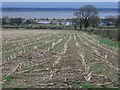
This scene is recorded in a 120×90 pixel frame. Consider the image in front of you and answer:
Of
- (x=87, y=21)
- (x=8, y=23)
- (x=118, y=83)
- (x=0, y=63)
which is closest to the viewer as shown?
(x=118, y=83)

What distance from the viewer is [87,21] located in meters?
78.1

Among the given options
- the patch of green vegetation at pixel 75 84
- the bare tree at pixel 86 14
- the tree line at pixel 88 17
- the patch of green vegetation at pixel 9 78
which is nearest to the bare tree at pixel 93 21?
the tree line at pixel 88 17

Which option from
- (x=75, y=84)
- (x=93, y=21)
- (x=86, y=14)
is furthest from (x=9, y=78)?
(x=86, y=14)

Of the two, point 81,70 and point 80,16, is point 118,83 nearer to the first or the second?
point 81,70

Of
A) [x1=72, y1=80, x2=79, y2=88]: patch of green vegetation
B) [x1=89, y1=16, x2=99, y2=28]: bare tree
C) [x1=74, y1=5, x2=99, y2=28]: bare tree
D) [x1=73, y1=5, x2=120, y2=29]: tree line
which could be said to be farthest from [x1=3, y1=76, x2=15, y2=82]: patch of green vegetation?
[x1=74, y1=5, x2=99, y2=28]: bare tree

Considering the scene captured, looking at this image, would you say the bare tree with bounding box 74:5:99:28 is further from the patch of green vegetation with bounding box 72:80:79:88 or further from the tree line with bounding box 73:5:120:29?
the patch of green vegetation with bounding box 72:80:79:88

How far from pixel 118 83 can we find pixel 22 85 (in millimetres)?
2553

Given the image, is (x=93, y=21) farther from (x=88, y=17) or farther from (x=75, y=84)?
(x=75, y=84)

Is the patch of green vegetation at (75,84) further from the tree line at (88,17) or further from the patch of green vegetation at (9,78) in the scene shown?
the tree line at (88,17)

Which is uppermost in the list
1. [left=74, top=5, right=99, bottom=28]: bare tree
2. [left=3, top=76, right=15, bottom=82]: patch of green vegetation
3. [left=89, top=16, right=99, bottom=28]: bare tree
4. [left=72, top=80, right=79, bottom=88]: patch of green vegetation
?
[left=74, top=5, right=99, bottom=28]: bare tree

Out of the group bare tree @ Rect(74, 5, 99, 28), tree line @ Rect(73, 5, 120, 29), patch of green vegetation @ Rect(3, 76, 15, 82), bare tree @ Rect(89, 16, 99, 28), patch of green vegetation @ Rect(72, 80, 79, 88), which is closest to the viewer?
patch of green vegetation @ Rect(72, 80, 79, 88)

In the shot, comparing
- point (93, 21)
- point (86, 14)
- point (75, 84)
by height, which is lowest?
point (75, 84)

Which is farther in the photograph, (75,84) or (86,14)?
(86,14)

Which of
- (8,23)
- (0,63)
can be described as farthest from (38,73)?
(8,23)
